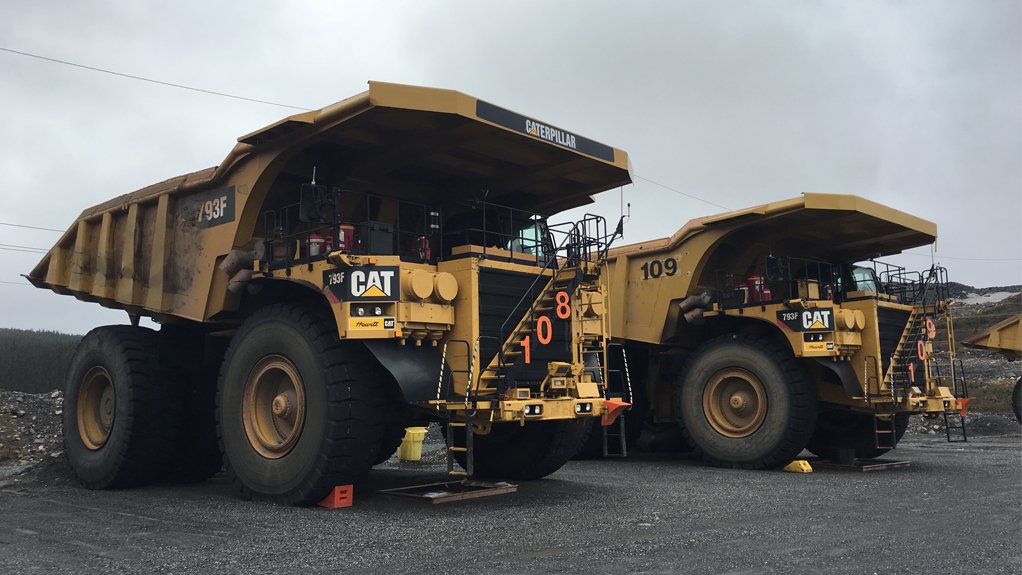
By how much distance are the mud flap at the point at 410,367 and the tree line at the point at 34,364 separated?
87.2 ft

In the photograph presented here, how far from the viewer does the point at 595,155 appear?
938 cm

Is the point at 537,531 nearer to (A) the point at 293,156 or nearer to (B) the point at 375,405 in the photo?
(B) the point at 375,405

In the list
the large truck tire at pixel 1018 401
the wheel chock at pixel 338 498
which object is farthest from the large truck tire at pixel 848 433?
the wheel chock at pixel 338 498

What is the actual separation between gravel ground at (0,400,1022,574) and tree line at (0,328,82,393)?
23.4m

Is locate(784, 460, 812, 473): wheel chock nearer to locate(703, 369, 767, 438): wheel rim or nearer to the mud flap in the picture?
locate(703, 369, 767, 438): wheel rim

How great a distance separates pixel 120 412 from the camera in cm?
1011

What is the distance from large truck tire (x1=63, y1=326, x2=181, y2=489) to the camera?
32.9 ft

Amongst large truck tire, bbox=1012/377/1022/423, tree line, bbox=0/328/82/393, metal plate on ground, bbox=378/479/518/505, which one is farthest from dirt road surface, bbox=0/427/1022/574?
tree line, bbox=0/328/82/393

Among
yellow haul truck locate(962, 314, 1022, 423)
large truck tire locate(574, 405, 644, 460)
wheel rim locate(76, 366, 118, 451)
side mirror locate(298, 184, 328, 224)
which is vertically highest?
side mirror locate(298, 184, 328, 224)

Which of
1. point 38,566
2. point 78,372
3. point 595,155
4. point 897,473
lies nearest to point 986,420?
point 897,473

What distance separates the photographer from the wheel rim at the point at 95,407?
10.7m

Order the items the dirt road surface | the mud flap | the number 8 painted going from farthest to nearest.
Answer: the number 8 painted
the mud flap
the dirt road surface

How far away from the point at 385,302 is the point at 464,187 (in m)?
2.71

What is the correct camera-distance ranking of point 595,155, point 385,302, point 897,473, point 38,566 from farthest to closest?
point 897,473, point 595,155, point 385,302, point 38,566
